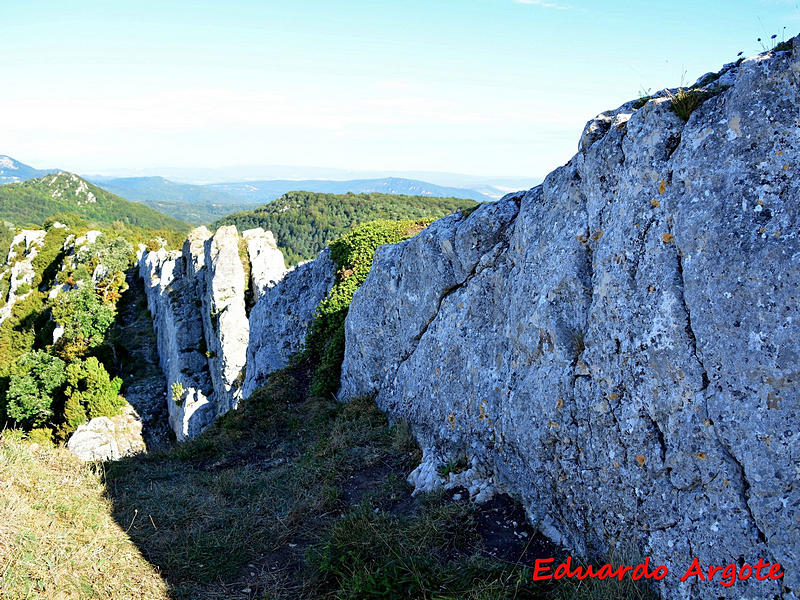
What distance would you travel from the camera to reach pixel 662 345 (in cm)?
480

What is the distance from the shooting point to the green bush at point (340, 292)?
1395 centimetres

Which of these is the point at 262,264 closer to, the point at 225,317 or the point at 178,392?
the point at 225,317

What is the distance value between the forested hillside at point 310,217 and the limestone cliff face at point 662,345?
278ft

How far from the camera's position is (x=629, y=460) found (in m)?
4.97

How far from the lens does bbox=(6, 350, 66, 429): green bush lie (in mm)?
32969

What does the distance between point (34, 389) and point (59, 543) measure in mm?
35267

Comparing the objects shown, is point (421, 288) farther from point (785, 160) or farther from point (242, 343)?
point (242, 343)

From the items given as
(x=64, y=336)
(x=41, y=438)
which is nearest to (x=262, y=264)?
(x=41, y=438)

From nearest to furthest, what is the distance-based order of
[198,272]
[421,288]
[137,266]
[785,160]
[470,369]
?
[785,160] < [470,369] < [421,288] < [198,272] < [137,266]

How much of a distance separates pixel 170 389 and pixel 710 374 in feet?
101

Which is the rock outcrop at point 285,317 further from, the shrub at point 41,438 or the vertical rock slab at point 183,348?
the vertical rock slab at point 183,348

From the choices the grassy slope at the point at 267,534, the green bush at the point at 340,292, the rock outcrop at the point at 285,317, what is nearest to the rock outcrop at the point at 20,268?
the rock outcrop at the point at 285,317

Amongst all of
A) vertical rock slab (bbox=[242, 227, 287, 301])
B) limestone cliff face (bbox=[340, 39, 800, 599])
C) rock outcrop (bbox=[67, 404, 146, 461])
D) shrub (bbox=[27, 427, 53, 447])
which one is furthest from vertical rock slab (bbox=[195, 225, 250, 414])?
limestone cliff face (bbox=[340, 39, 800, 599])

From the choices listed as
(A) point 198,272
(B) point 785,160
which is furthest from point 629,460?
(A) point 198,272
